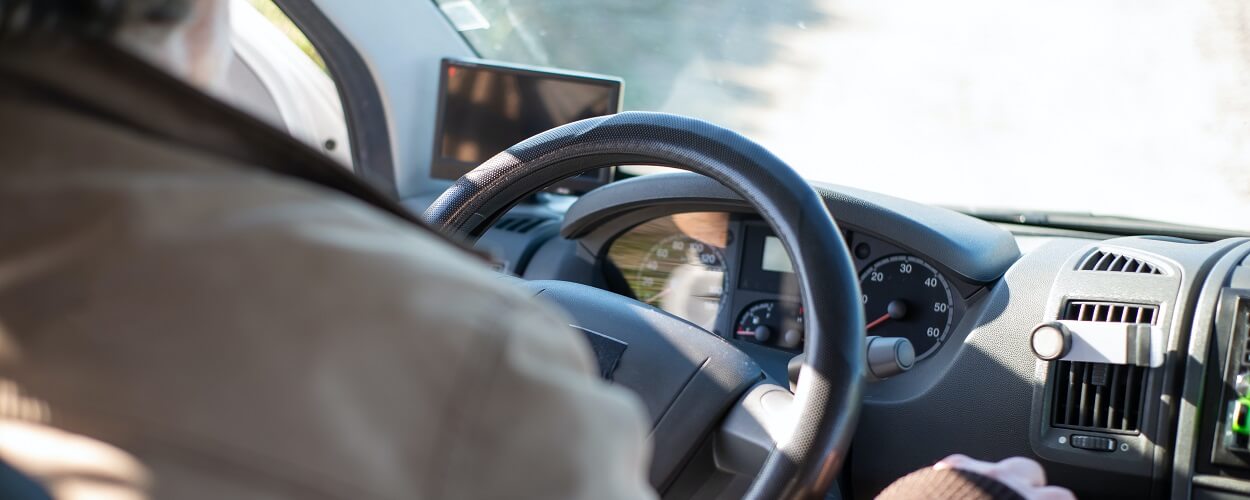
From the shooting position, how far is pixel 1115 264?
172cm

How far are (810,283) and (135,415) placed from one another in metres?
0.69

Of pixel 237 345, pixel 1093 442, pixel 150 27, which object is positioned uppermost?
pixel 150 27

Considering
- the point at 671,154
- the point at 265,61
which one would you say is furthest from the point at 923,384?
the point at 265,61

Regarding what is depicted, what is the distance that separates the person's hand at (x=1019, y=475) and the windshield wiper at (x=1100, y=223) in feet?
4.33

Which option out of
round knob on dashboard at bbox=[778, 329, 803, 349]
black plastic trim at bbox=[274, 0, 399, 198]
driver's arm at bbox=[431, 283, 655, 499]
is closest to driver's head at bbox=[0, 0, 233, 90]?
driver's arm at bbox=[431, 283, 655, 499]

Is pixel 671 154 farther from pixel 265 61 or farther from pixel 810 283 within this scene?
pixel 265 61

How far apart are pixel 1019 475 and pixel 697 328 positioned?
492mm

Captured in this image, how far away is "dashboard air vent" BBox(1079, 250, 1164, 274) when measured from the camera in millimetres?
1682

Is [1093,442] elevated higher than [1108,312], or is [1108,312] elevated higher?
[1108,312]

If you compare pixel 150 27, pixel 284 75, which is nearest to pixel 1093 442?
pixel 150 27

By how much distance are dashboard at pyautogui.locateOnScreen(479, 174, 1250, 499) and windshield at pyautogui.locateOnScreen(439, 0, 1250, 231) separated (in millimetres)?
245

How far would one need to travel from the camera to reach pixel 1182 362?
1554 mm

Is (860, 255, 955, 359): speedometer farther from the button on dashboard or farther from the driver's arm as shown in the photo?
the driver's arm

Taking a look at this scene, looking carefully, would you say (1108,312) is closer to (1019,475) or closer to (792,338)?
(792,338)
